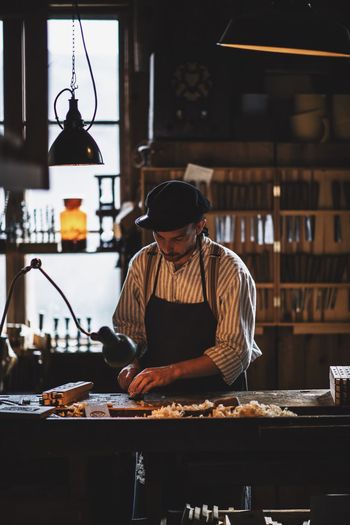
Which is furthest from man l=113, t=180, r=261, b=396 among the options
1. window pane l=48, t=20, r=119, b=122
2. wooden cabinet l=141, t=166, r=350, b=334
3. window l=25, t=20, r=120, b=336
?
window pane l=48, t=20, r=119, b=122

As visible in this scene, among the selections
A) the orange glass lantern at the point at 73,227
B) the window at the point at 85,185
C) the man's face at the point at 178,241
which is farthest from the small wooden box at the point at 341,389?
the window at the point at 85,185

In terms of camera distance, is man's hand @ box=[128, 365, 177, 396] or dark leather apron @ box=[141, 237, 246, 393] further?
dark leather apron @ box=[141, 237, 246, 393]

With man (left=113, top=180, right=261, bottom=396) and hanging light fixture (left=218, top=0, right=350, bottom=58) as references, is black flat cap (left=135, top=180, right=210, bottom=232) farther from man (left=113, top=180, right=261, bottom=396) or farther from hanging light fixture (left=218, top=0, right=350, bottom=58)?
hanging light fixture (left=218, top=0, right=350, bottom=58)

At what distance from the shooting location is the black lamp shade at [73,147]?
3445 mm

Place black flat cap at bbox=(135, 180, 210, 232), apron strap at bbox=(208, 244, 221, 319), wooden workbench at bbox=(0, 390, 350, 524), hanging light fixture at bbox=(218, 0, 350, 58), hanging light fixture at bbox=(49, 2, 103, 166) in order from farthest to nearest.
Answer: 1. apron strap at bbox=(208, 244, 221, 319)
2. hanging light fixture at bbox=(49, 2, 103, 166)
3. black flat cap at bbox=(135, 180, 210, 232)
4. hanging light fixture at bbox=(218, 0, 350, 58)
5. wooden workbench at bbox=(0, 390, 350, 524)

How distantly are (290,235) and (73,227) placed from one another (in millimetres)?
1634

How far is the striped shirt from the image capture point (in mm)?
3373

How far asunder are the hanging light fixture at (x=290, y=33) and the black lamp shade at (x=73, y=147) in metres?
0.76

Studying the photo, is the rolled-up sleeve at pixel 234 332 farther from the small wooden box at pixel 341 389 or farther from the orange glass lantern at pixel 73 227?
the orange glass lantern at pixel 73 227

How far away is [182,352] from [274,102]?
9.90ft

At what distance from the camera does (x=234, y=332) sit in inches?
133

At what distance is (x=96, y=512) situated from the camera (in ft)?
9.20

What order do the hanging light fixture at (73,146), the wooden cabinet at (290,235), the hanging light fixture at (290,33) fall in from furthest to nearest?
1. the wooden cabinet at (290,235)
2. the hanging light fixture at (73,146)
3. the hanging light fixture at (290,33)

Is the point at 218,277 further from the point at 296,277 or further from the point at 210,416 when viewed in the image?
the point at 296,277
